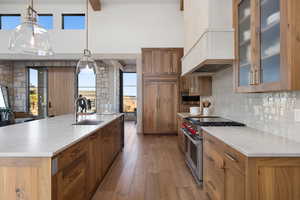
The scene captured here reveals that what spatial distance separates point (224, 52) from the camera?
2389mm

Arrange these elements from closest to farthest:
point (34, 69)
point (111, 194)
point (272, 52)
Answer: point (272, 52) < point (111, 194) < point (34, 69)

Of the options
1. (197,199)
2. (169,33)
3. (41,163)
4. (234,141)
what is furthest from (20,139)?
(169,33)

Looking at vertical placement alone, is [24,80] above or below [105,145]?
above

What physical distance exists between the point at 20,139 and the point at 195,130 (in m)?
2.04

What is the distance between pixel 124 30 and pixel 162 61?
5.21 ft

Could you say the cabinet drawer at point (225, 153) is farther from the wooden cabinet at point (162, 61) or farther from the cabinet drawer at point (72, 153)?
the wooden cabinet at point (162, 61)

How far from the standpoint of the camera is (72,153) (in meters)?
1.70

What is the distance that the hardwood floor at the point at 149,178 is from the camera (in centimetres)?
253

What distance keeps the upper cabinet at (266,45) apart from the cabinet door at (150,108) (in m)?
4.13

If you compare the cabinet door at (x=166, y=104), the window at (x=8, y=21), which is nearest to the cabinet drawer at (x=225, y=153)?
the cabinet door at (x=166, y=104)

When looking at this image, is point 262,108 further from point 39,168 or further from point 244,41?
point 39,168

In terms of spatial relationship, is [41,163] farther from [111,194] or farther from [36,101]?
[36,101]

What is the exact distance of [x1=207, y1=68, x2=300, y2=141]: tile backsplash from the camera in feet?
5.79

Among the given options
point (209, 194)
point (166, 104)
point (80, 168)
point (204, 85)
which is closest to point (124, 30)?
point (166, 104)
